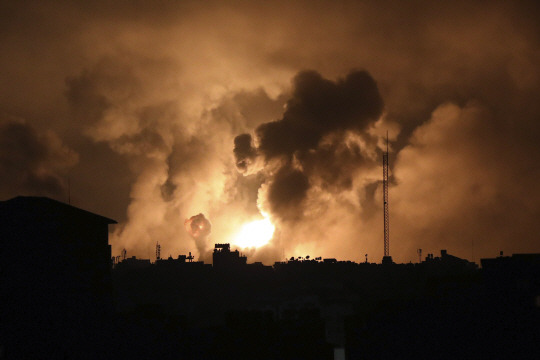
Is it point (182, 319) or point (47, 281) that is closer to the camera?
point (47, 281)

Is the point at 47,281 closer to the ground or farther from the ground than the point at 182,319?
farther from the ground

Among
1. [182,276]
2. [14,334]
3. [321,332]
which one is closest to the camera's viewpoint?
[14,334]

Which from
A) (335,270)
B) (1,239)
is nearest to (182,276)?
(335,270)

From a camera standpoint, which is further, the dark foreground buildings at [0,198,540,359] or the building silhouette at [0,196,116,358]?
the dark foreground buildings at [0,198,540,359]

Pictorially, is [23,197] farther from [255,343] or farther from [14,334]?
[255,343]

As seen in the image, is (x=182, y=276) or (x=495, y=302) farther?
(x=182, y=276)

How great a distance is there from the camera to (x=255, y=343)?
1474 inches

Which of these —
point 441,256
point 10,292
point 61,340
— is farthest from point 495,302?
point 441,256

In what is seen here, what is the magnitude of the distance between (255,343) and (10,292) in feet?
44.8

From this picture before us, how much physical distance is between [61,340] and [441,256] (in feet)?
246

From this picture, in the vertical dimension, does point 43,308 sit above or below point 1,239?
below

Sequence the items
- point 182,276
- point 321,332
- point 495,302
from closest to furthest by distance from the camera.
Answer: point 495,302 < point 321,332 < point 182,276

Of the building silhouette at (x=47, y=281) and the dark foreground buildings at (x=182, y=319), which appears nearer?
the building silhouette at (x=47, y=281)

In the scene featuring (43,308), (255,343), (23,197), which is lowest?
(255,343)
